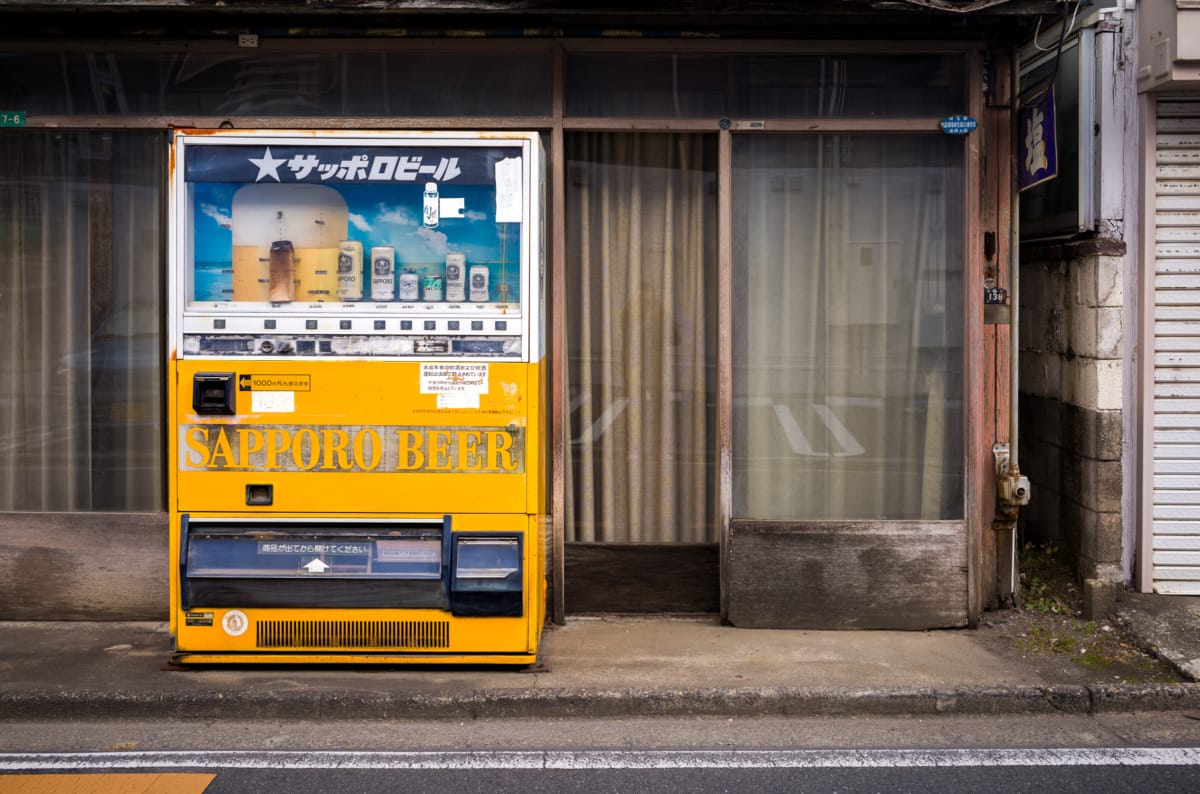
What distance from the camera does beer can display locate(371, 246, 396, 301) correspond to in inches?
246

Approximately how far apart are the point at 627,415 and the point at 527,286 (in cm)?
157

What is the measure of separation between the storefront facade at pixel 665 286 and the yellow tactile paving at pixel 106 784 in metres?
2.36

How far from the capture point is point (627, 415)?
24.4 feet

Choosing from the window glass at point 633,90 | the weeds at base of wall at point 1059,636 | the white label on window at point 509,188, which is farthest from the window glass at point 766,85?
the weeds at base of wall at point 1059,636

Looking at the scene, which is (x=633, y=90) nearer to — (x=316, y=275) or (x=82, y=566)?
(x=316, y=275)

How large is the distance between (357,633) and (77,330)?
118 inches

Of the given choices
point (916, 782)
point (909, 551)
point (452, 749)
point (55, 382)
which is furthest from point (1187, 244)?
point (55, 382)

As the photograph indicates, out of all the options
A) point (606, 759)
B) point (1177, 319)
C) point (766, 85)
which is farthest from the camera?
point (1177, 319)

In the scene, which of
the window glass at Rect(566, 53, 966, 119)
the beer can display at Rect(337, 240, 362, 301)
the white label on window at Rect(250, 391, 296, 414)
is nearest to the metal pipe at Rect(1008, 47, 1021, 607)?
the window glass at Rect(566, 53, 966, 119)

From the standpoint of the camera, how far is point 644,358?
7.45 metres

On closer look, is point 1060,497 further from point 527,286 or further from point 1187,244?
point 527,286

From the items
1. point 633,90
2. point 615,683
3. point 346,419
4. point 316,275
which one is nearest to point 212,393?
point 346,419

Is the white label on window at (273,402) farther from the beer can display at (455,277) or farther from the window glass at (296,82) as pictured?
the window glass at (296,82)

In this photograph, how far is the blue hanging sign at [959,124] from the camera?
7074 mm
